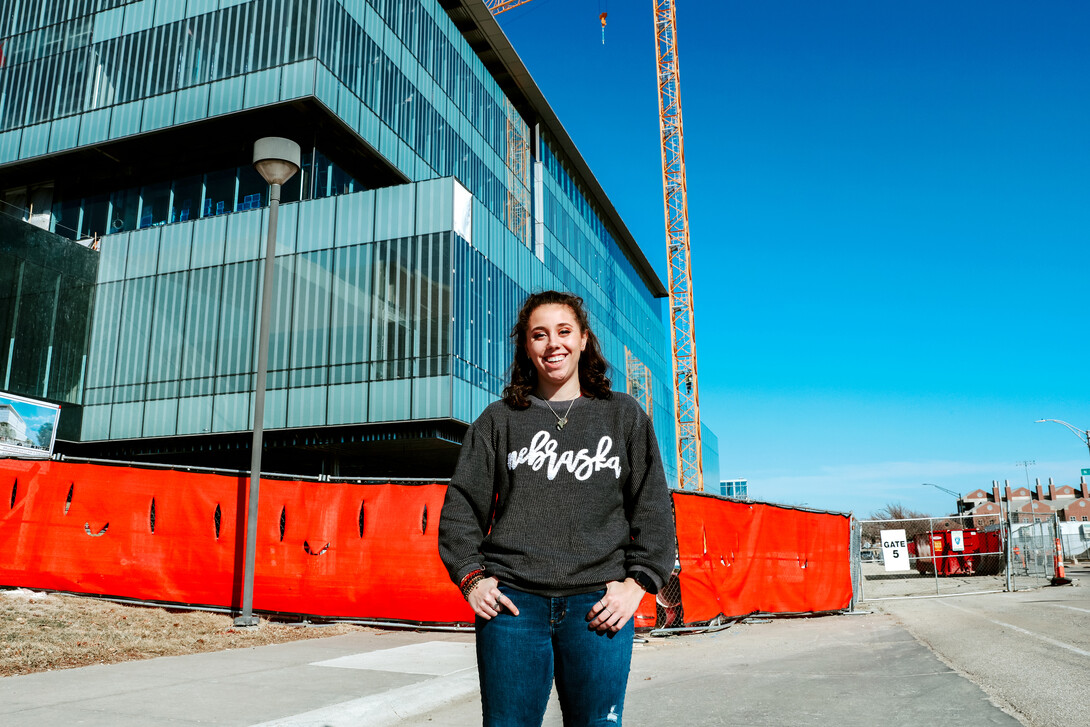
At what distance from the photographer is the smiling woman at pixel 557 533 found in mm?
2438

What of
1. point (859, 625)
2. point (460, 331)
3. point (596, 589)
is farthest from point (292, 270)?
point (596, 589)

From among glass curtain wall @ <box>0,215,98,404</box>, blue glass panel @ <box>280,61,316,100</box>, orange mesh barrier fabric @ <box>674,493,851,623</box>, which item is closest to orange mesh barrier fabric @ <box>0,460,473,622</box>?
orange mesh barrier fabric @ <box>674,493,851,623</box>

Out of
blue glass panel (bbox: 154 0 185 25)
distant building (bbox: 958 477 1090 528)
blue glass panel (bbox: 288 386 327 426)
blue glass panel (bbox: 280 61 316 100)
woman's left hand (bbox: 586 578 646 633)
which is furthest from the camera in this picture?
distant building (bbox: 958 477 1090 528)

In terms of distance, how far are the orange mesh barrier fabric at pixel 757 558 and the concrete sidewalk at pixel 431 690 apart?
2009mm

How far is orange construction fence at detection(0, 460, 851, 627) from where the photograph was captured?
10750 mm

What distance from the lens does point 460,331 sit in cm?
2484

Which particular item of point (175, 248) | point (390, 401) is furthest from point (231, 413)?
point (175, 248)

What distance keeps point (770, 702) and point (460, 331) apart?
1969 centimetres

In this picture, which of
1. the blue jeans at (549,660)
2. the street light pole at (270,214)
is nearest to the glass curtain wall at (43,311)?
the street light pole at (270,214)

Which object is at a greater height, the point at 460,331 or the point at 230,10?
the point at 230,10

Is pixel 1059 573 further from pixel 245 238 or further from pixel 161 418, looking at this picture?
pixel 161 418

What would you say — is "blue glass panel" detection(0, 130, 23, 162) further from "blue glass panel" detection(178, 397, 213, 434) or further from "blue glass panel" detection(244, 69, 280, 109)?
"blue glass panel" detection(178, 397, 213, 434)

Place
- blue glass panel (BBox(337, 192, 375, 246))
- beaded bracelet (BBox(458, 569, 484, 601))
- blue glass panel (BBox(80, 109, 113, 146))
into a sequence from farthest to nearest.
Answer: blue glass panel (BBox(80, 109, 113, 146)), blue glass panel (BBox(337, 192, 375, 246)), beaded bracelet (BBox(458, 569, 484, 601))

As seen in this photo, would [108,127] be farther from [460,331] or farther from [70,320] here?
[460,331]
